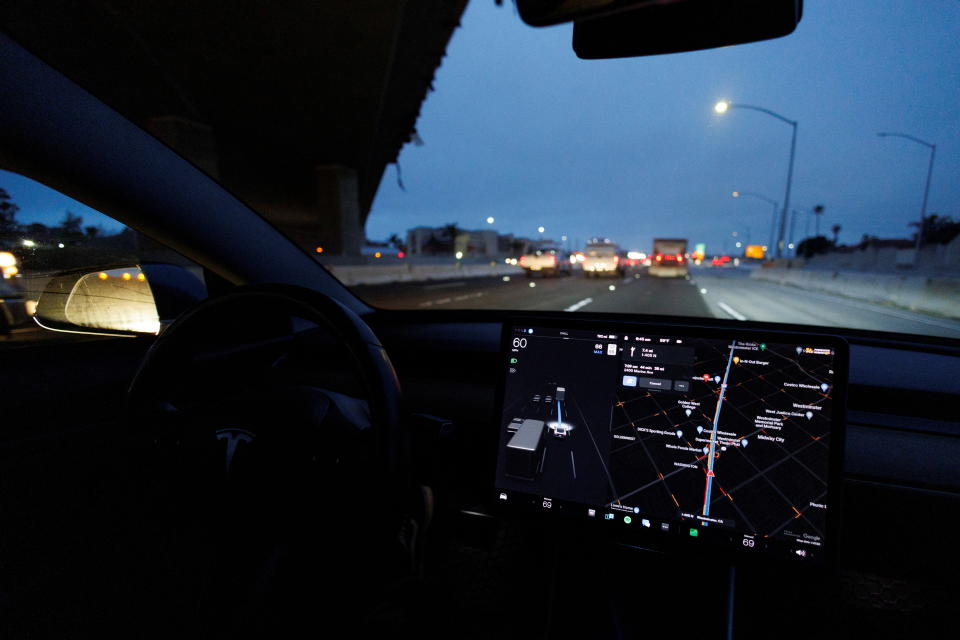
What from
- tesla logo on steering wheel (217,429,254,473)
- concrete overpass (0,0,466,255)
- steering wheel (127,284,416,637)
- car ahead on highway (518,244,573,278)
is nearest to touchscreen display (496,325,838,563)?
steering wheel (127,284,416,637)

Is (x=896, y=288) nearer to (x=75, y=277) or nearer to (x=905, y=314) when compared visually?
(x=905, y=314)

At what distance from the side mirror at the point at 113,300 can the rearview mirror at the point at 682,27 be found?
208 cm

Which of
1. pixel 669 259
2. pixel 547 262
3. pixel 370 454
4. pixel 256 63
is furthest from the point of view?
pixel 547 262

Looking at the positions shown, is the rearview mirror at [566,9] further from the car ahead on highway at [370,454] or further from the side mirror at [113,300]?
the side mirror at [113,300]

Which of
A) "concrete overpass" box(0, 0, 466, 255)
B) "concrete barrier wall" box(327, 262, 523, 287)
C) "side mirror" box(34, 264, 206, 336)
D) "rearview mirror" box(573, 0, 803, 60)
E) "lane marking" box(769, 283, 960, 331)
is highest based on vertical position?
"concrete overpass" box(0, 0, 466, 255)

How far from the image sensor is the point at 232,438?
4.88 feet

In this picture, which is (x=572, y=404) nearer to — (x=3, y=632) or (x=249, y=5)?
(x=3, y=632)

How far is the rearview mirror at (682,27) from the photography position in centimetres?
148

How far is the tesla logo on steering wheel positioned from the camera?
1.48 metres

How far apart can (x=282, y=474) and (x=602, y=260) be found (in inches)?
1354

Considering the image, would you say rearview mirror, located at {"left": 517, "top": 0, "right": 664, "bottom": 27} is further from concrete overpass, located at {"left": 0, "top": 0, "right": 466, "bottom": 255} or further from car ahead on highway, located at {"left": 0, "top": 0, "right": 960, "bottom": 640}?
concrete overpass, located at {"left": 0, "top": 0, "right": 466, "bottom": 255}

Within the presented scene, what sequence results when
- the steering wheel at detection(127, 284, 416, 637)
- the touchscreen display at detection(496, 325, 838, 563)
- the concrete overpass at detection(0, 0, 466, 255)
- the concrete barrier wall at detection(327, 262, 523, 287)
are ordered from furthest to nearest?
the concrete barrier wall at detection(327, 262, 523, 287) → the concrete overpass at detection(0, 0, 466, 255) → the touchscreen display at detection(496, 325, 838, 563) → the steering wheel at detection(127, 284, 416, 637)

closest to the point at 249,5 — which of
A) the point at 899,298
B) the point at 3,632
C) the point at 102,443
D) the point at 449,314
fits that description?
the point at 449,314

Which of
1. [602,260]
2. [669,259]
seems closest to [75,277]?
[602,260]
